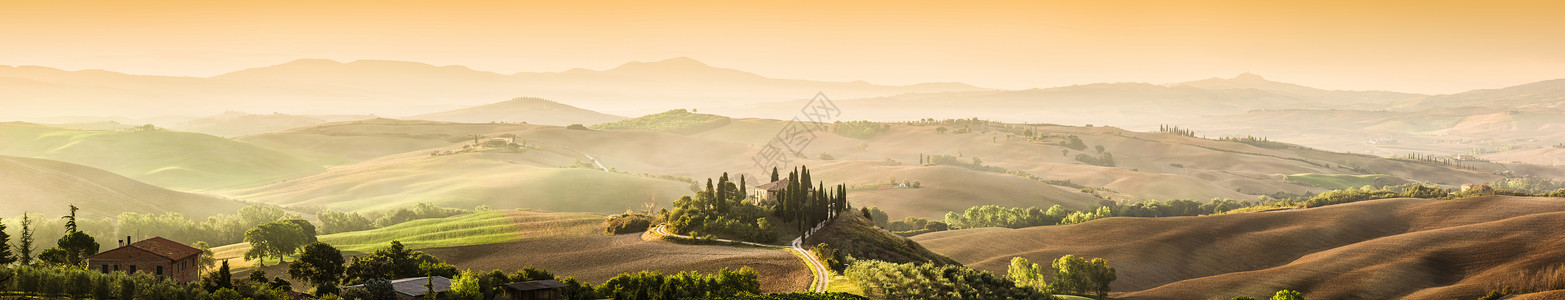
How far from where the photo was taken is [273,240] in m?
70.3

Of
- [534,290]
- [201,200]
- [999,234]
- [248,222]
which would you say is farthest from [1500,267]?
[201,200]

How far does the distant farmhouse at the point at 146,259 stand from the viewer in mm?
56406

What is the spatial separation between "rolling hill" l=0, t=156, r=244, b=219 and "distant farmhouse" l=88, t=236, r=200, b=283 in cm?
8468

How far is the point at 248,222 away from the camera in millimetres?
99562

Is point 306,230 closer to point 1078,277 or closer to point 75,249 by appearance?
point 75,249

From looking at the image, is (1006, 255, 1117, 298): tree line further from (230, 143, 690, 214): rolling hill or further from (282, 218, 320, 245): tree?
(230, 143, 690, 214): rolling hill

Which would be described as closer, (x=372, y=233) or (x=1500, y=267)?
(x=372, y=233)

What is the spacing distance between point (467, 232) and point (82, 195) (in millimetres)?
82527

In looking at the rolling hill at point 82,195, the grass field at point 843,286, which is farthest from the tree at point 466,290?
the rolling hill at point 82,195

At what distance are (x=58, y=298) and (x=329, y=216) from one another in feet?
199

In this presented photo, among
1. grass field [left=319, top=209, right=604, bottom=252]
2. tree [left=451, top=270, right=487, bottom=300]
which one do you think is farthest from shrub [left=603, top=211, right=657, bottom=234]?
tree [left=451, top=270, right=487, bottom=300]

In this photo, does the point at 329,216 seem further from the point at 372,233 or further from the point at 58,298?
the point at 58,298

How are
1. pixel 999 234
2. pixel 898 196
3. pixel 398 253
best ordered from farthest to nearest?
pixel 898 196 < pixel 999 234 < pixel 398 253

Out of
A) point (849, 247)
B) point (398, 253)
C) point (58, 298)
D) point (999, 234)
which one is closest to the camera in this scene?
point (58, 298)
